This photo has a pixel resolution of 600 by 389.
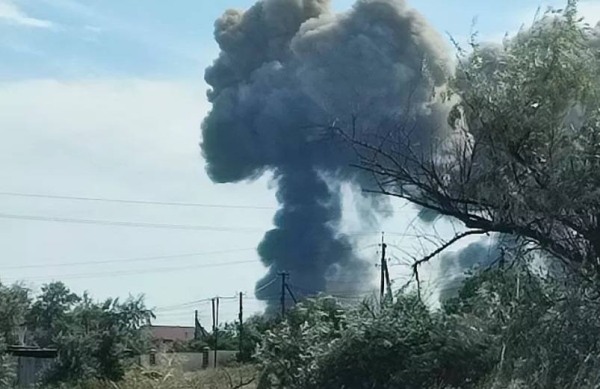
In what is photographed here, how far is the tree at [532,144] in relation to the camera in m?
17.2

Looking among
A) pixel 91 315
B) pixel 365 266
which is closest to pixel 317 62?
pixel 365 266

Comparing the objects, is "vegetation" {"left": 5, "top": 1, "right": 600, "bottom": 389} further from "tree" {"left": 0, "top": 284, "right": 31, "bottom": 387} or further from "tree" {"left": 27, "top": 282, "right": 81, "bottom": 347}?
"tree" {"left": 27, "top": 282, "right": 81, "bottom": 347}

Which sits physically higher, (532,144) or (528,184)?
(532,144)

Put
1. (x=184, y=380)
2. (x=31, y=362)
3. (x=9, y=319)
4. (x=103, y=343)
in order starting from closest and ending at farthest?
(x=184, y=380) → (x=9, y=319) → (x=103, y=343) → (x=31, y=362)

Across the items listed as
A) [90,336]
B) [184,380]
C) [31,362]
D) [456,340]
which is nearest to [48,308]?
[31,362]

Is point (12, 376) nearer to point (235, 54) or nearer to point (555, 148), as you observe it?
point (555, 148)

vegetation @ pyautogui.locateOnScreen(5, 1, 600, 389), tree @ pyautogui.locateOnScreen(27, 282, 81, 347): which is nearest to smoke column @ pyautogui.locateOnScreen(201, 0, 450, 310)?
tree @ pyautogui.locateOnScreen(27, 282, 81, 347)

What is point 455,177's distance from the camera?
734 inches

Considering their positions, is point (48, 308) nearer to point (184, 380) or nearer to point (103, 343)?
point (103, 343)

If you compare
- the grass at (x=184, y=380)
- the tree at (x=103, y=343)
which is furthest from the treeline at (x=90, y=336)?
the grass at (x=184, y=380)

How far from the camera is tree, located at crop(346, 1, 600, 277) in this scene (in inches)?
675

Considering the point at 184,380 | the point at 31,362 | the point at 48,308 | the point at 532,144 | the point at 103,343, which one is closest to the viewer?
the point at 532,144

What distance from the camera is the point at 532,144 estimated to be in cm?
1758

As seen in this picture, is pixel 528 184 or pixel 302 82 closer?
pixel 528 184
